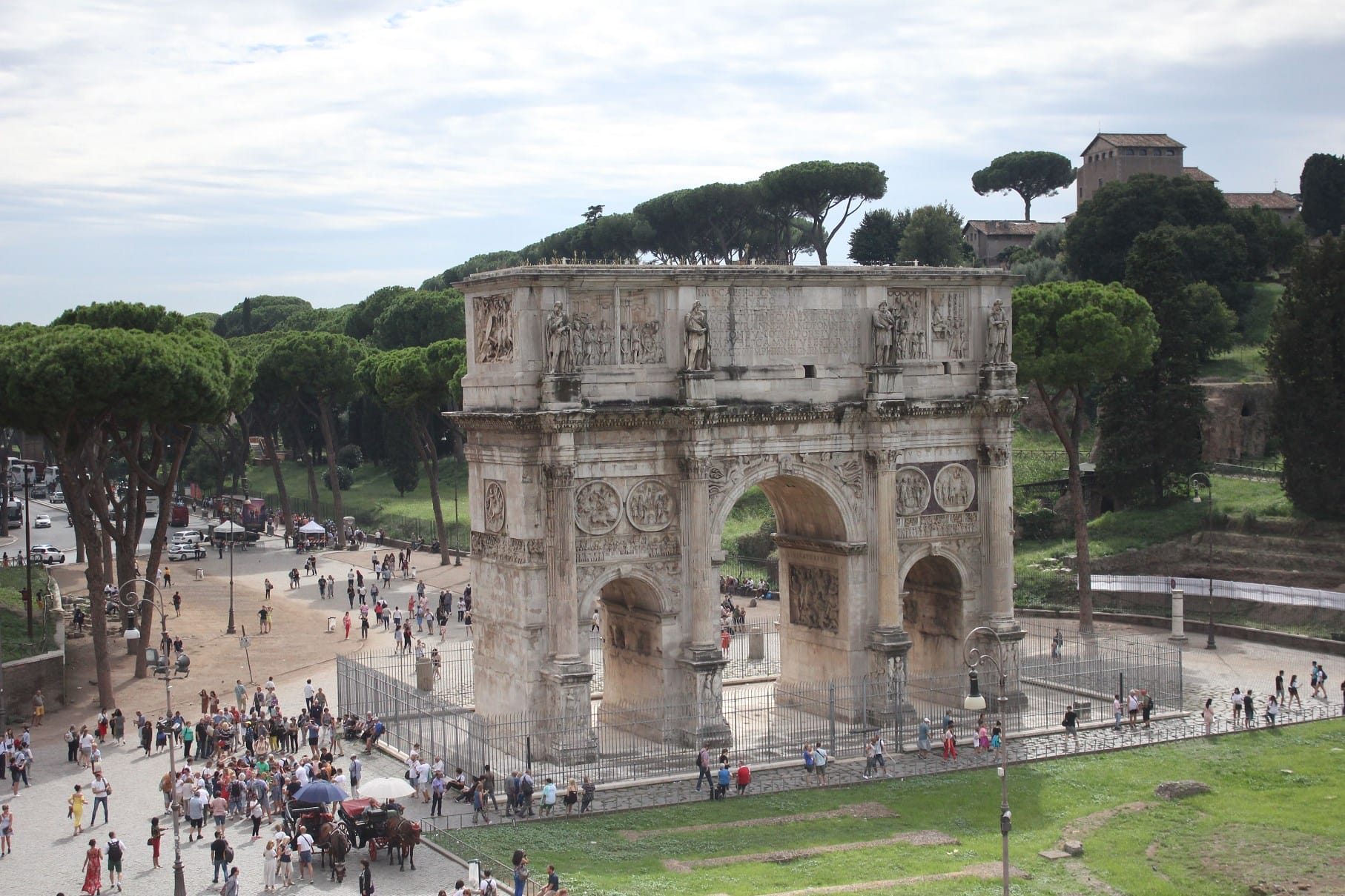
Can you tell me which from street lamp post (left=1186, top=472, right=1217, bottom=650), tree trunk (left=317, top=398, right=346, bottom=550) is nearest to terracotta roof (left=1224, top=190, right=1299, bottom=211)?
street lamp post (left=1186, top=472, right=1217, bottom=650)

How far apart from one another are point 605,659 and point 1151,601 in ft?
85.5

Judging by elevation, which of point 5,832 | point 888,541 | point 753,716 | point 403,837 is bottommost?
point 753,716

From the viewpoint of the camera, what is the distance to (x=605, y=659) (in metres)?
39.9

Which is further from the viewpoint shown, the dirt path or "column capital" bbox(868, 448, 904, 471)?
"column capital" bbox(868, 448, 904, 471)

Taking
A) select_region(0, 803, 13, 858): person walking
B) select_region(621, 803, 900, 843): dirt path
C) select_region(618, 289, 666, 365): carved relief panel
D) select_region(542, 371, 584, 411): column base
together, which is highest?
select_region(618, 289, 666, 365): carved relief panel

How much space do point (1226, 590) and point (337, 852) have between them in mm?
38140

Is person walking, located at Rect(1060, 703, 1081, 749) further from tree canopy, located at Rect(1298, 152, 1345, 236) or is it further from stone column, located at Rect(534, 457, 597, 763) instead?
tree canopy, located at Rect(1298, 152, 1345, 236)

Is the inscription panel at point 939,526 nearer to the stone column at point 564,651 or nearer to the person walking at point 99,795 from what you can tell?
the stone column at point 564,651

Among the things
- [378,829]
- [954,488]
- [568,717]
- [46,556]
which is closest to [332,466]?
[46,556]

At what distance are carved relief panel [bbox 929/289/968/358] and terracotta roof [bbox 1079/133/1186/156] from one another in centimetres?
7646

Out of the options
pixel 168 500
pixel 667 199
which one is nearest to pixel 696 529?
pixel 168 500

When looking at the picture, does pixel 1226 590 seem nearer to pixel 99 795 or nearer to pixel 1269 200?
pixel 99 795

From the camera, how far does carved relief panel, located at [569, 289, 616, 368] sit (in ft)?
117

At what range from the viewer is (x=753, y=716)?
40.6 m
